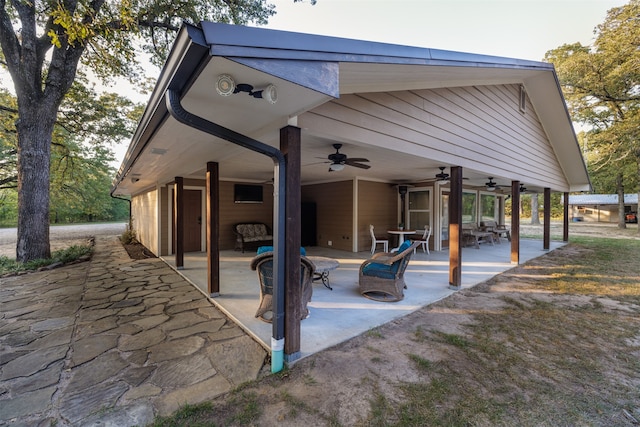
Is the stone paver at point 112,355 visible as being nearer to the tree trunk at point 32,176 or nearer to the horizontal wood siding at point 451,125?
the horizontal wood siding at point 451,125

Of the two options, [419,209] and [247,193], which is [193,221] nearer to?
[247,193]

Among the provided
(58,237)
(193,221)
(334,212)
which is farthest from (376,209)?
(58,237)

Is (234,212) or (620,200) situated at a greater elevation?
(620,200)

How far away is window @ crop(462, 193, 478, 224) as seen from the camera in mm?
10406

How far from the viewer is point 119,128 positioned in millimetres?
10289

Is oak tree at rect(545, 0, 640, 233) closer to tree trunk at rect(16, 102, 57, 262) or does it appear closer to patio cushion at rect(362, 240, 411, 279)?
patio cushion at rect(362, 240, 411, 279)

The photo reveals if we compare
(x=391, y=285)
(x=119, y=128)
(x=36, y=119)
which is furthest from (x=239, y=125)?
(x=119, y=128)

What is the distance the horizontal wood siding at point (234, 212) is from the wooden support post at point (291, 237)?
655 centimetres

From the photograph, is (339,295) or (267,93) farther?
(339,295)

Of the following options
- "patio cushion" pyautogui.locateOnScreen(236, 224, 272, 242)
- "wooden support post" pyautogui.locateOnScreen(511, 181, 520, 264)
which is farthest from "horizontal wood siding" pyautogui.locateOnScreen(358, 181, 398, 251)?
"wooden support post" pyautogui.locateOnScreen(511, 181, 520, 264)

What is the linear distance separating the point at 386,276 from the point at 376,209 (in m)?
5.13

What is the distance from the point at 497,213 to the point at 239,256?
1183 cm

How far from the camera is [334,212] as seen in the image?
8891 millimetres

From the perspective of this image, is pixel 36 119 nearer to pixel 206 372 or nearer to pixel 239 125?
pixel 239 125
